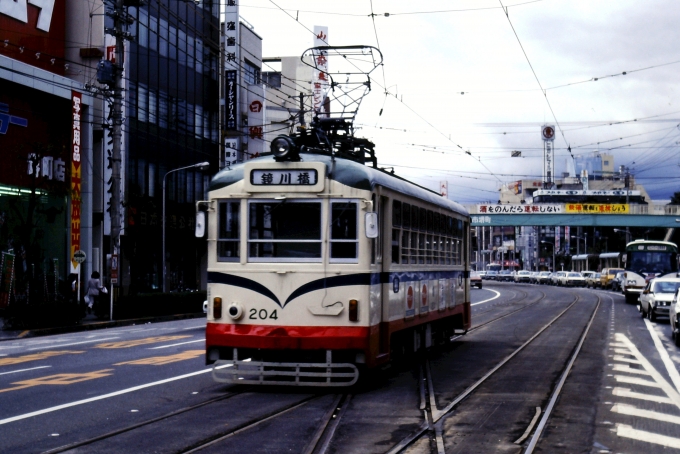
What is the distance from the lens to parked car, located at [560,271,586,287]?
8334 cm

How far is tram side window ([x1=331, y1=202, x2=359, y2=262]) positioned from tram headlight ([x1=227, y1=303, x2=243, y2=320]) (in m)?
1.35

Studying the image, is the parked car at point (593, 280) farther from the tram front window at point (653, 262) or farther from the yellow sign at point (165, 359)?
Result: the yellow sign at point (165, 359)

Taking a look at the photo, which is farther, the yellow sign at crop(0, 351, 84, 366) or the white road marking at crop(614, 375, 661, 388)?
the yellow sign at crop(0, 351, 84, 366)

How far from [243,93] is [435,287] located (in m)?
37.1

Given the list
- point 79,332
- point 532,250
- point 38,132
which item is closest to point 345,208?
point 79,332

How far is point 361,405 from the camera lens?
1097 cm

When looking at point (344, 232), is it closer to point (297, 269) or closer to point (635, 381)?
point (297, 269)

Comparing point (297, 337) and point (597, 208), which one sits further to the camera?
point (597, 208)

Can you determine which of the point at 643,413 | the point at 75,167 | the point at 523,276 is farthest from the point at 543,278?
the point at 643,413

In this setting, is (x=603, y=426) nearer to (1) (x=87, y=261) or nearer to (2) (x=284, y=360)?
(2) (x=284, y=360)

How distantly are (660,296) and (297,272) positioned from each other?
69.9 feet

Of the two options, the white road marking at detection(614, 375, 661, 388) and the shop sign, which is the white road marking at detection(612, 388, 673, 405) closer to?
the white road marking at detection(614, 375, 661, 388)

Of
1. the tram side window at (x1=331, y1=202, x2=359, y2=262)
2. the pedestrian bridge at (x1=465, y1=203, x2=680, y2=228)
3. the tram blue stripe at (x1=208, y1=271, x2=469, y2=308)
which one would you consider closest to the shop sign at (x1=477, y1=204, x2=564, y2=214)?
the pedestrian bridge at (x1=465, y1=203, x2=680, y2=228)

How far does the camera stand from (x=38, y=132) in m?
35.2
